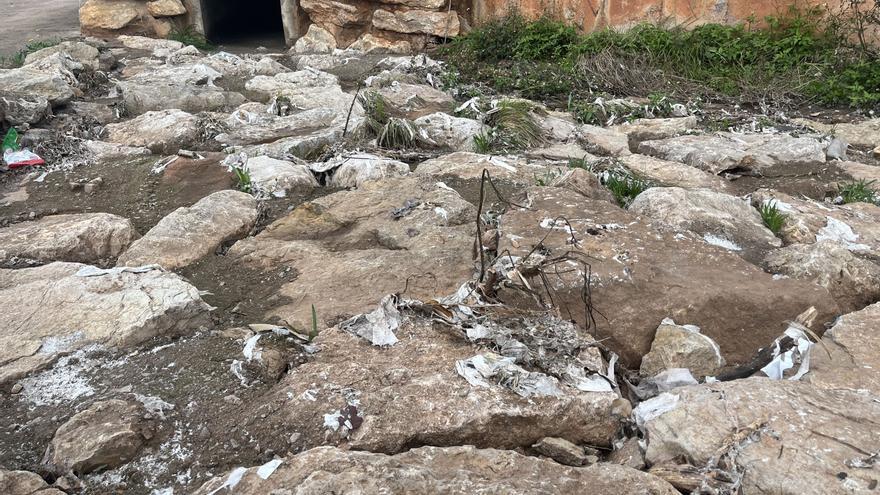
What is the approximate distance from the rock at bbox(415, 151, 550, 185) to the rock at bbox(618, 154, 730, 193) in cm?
62

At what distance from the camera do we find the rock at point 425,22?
8461mm

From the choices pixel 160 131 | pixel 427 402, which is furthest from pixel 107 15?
pixel 427 402

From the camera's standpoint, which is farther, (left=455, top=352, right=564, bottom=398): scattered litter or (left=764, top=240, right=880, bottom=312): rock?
(left=764, top=240, right=880, bottom=312): rock

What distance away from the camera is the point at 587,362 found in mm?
2523

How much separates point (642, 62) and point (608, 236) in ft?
13.8

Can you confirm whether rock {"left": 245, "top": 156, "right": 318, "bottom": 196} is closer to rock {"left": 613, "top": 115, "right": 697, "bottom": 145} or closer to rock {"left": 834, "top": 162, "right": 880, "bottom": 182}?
rock {"left": 613, "top": 115, "right": 697, "bottom": 145}

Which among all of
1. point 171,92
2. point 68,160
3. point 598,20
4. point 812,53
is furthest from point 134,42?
point 812,53

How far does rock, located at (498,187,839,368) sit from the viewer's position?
2.88 metres

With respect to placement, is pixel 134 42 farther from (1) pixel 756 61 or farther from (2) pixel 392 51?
(1) pixel 756 61

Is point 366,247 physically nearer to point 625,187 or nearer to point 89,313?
point 89,313

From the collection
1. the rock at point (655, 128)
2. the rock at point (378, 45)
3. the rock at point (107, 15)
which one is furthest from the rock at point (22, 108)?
the rock at point (655, 128)

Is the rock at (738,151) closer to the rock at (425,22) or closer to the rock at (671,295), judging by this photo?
the rock at (671,295)

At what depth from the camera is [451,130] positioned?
212 inches

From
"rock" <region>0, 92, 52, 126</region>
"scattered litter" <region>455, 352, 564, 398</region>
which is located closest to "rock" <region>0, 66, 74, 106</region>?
"rock" <region>0, 92, 52, 126</region>
